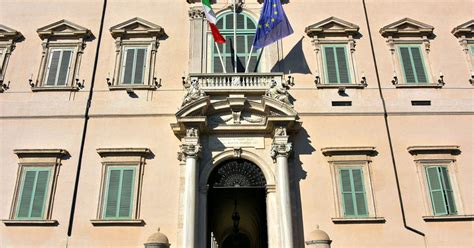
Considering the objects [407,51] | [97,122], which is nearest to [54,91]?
[97,122]

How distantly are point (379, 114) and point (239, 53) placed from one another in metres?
5.39

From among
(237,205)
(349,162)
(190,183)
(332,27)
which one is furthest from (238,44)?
(237,205)

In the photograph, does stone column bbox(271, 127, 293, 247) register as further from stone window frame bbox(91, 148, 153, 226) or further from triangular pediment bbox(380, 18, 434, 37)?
triangular pediment bbox(380, 18, 434, 37)

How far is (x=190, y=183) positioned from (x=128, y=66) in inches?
203

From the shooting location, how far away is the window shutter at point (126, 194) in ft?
43.8

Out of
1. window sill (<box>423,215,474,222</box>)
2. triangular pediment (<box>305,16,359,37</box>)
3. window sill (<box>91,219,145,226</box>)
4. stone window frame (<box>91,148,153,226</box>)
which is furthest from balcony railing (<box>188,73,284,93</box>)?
window sill (<box>423,215,474,222</box>)

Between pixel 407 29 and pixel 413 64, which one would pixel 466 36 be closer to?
pixel 407 29

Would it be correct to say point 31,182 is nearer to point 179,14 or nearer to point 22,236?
point 22,236

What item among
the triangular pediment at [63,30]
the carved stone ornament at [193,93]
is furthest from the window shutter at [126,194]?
the triangular pediment at [63,30]

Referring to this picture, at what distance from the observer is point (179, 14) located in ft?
53.9

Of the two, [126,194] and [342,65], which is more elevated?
[342,65]

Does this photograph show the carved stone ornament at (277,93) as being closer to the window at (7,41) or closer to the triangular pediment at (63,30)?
the triangular pediment at (63,30)

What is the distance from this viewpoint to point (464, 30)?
1593 cm

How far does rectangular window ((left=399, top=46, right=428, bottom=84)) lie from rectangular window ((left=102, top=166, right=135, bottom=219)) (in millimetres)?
10105
